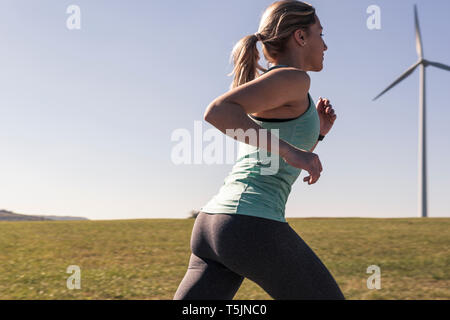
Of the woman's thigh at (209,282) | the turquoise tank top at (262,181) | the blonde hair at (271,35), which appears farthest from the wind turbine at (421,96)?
the woman's thigh at (209,282)

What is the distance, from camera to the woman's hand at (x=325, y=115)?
3.18 m

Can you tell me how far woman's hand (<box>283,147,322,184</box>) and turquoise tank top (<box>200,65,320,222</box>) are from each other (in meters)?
0.20

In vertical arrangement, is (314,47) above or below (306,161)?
above

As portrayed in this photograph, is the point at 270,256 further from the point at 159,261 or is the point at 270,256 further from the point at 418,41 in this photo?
the point at 418,41

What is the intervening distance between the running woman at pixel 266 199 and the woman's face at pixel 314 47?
0.22 feet

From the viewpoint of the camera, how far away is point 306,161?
6.70 feet

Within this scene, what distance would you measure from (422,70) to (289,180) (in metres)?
30.0

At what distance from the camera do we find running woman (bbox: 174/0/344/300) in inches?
82.0

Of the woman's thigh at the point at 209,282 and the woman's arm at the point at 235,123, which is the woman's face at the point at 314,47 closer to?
the woman's arm at the point at 235,123

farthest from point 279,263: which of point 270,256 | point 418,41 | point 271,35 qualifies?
point 418,41

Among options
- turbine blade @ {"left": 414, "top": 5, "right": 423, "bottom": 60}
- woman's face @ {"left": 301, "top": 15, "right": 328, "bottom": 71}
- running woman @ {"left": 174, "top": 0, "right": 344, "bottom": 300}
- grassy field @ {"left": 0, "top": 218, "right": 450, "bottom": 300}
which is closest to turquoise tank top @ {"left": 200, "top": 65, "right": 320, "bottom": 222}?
running woman @ {"left": 174, "top": 0, "right": 344, "bottom": 300}

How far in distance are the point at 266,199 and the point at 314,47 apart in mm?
906
